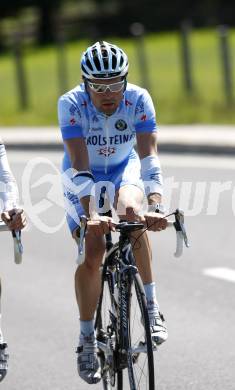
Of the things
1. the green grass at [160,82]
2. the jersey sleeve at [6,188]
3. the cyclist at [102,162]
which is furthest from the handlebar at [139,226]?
the green grass at [160,82]

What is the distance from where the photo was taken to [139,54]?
1070 inches

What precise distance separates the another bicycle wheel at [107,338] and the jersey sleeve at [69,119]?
0.78m

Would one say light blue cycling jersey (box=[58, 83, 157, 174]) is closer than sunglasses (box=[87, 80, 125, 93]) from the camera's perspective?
No

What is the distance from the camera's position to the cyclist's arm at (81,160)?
7.40 meters

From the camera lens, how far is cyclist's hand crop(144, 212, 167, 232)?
276 inches

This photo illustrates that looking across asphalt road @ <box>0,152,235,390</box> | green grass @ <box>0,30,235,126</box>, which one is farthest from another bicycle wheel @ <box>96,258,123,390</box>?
green grass @ <box>0,30,235,126</box>

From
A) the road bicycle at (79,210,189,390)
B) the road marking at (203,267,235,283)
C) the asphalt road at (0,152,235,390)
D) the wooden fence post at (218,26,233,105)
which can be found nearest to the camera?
the road bicycle at (79,210,189,390)

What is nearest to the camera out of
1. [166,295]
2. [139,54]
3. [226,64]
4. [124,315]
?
[124,315]

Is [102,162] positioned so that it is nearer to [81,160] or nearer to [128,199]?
[81,160]

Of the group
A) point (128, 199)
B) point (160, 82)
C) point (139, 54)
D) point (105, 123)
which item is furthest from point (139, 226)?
point (160, 82)

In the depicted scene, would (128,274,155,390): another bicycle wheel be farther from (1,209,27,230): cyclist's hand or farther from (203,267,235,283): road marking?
(203,267,235,283): road marking

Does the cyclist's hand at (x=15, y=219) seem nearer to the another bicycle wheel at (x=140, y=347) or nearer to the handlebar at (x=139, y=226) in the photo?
the handlebar at (x=139, y=226)

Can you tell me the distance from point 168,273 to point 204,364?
309 cm

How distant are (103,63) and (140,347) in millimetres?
1528
